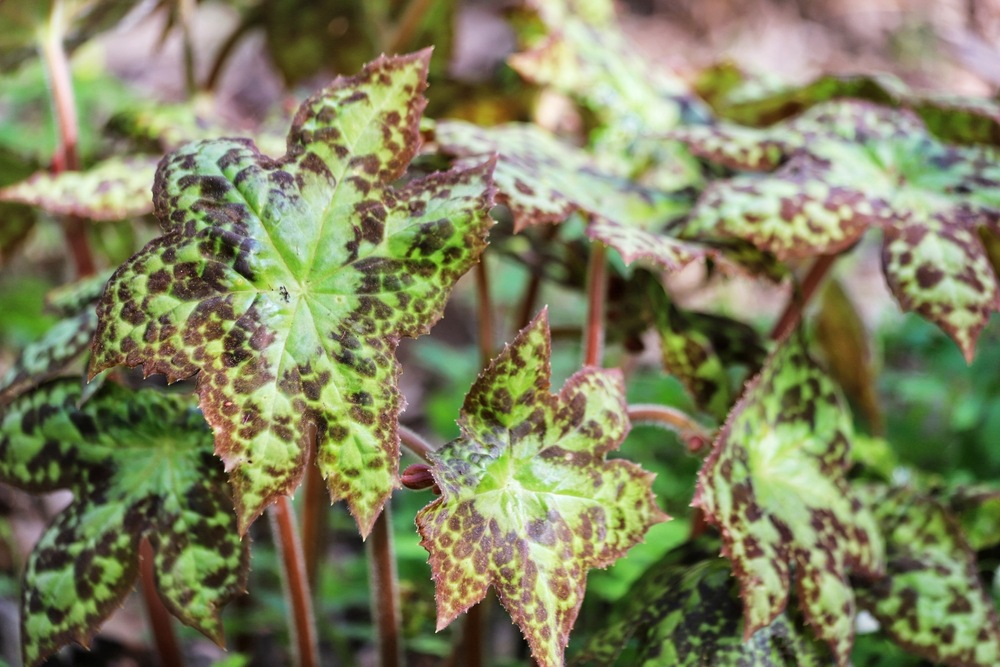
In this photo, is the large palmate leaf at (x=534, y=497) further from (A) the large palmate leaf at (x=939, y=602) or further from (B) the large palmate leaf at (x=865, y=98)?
(B) the large palmate leaf at (x=865, y=98)

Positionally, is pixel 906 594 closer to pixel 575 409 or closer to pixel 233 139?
pixel 575 409

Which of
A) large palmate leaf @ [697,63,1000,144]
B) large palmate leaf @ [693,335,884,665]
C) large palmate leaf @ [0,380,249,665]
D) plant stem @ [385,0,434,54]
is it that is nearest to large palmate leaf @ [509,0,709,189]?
large palmate leaf @ [697,63,1000,144]

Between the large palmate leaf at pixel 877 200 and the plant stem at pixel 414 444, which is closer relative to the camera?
the plant stem at pixel 414 444

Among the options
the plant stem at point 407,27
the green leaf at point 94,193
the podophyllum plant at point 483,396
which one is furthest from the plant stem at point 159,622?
the plant stem at point 407,27

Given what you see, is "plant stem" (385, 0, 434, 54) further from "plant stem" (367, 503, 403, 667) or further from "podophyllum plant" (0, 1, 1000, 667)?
"plant stem" (367, 503, 403, 667)

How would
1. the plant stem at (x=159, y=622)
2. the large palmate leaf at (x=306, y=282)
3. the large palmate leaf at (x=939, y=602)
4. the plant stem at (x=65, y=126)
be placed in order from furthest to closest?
the plant stem at (x=65, y=126), the plant stem at (x=159, y=622), the large palmate leaf at (x=939, y=602), the large palmate leaf at (x=306, y=282)

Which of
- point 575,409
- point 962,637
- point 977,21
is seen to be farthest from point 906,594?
point 977,21

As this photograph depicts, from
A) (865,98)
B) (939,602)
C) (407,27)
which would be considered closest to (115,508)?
(939,602)
